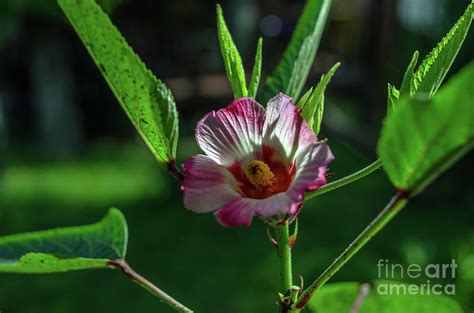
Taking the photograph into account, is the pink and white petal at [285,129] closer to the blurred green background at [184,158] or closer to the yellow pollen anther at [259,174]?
the yellow pollen anther at [259,174]

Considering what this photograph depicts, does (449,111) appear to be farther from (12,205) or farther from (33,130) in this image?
(33,130)

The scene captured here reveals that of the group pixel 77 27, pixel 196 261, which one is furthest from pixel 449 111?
pixel 196 261

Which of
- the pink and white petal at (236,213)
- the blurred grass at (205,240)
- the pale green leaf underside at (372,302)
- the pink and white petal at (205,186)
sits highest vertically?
the pink and white petal at (205,186)

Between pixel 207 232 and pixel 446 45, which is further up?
pixel 446 45

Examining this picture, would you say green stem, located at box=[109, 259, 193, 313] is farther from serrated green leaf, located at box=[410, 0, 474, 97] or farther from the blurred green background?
the blurred green background

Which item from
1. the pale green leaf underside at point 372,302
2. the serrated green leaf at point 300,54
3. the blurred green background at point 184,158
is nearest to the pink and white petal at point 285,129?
the serrated green leaf at point 300,54

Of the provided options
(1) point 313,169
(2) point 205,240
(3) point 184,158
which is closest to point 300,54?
(1) point 313,169

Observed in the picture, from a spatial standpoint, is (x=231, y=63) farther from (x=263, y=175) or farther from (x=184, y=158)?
(x=184, y=158)
